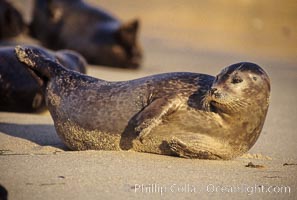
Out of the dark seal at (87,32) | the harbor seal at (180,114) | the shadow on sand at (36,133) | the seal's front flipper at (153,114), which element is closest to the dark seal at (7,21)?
the dark seal at (87,32)

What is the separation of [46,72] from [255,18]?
516 inches

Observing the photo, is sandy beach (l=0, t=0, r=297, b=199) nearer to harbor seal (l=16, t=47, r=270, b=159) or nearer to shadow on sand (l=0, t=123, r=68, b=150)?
shadow on sand (l=0, t=123, r=68, b=150)

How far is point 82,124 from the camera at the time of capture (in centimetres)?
536

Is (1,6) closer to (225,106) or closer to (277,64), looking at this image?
(277,64)

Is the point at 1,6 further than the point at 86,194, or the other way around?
the point at 1,6

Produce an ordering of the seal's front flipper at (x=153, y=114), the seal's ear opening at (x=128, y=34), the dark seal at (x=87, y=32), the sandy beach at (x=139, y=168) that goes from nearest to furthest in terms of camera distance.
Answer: the sandy beach at (x=139, y=168), the seal's front flipper at (x=153, y=114), the seal's ear opening at (x=128, y=34), the dark seal at (x=87, y=32)

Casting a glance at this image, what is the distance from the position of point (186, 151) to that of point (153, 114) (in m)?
0.36

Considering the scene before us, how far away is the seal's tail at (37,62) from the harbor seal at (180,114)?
566mm

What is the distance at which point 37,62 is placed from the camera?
19.5 ft

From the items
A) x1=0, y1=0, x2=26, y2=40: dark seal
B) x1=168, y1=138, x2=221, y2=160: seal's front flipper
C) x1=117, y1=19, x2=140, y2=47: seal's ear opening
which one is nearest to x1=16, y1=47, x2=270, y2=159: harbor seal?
x1=168, y1=138, x2=221, y2=160: seal's front flipper

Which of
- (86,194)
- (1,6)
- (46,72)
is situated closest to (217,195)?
(86,194)

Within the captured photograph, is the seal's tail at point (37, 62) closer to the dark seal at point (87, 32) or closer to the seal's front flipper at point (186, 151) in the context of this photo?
the seal's front flipper at point (186, 151)

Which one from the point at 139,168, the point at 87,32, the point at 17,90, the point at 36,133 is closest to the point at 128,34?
the point at 87,32

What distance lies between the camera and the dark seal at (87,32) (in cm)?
1192
